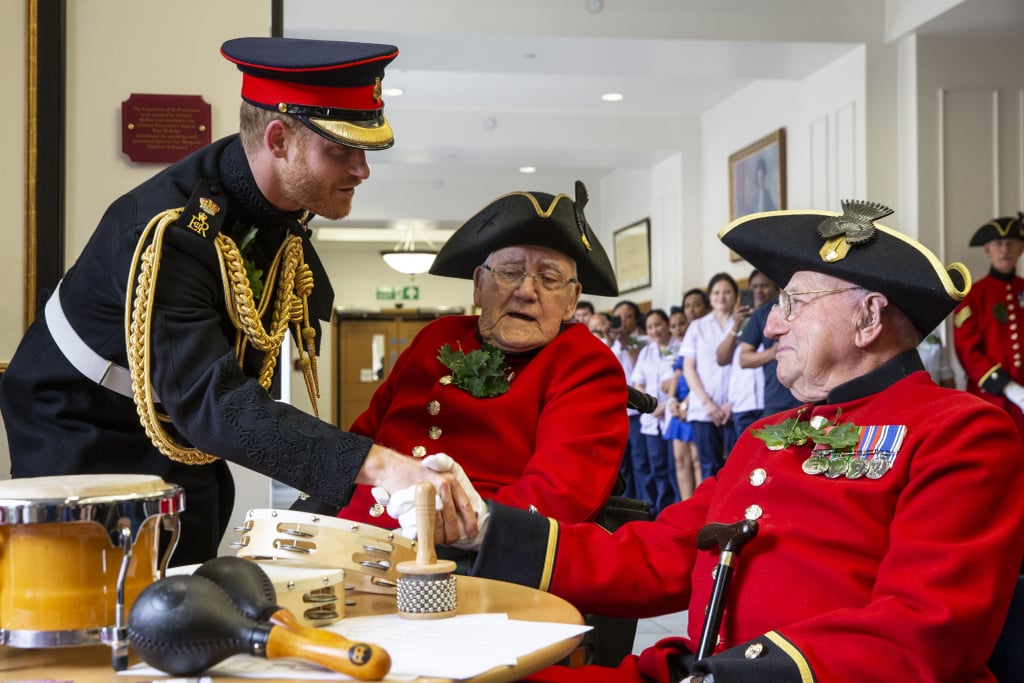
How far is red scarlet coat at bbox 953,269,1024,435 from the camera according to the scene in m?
7.15

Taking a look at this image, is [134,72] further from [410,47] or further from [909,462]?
[410,47]

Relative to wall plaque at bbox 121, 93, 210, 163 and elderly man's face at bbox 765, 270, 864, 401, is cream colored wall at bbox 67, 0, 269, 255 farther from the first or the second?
elderly man's face at bbox 765, 270, 864, 401

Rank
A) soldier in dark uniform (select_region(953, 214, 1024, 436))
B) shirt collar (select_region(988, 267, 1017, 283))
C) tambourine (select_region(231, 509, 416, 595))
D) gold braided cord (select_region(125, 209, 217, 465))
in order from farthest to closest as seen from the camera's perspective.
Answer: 1. shirt collar (select_region(988, 267, 1017, 283))
2. soldier in dark uniform (select_region(953, 214, 1024, 436))
3. gold braided cord (select_region(125, 209, 217, 465))
4. tambourine (select_region(231, 509, 416, 595))

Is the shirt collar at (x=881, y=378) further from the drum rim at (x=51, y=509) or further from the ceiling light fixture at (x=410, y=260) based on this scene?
the ceiling light fixture at (x=410, y=260)

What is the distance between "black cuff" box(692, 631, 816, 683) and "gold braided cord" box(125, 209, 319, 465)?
1.01 metres

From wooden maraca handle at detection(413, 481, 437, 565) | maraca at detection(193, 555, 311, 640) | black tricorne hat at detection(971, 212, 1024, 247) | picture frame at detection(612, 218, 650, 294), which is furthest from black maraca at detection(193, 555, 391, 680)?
picture frame at detection(612, 218, 650, 294)

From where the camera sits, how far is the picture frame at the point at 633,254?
13430mm

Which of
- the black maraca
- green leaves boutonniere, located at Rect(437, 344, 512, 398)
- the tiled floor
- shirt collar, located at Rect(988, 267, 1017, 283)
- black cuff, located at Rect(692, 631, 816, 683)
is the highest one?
shirt collar, located at Rect(988, 267, 1017, 283)

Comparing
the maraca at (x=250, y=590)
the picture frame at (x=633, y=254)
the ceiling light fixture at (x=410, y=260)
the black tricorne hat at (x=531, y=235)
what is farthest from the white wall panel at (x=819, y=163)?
the maraca at (x=250, y=590)

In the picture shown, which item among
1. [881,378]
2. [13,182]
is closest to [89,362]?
[881,378]

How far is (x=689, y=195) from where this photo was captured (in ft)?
39.2

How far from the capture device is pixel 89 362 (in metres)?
2.06

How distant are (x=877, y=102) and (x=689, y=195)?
3.83m

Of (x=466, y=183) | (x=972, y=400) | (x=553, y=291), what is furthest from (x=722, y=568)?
(x=466, y=183)
